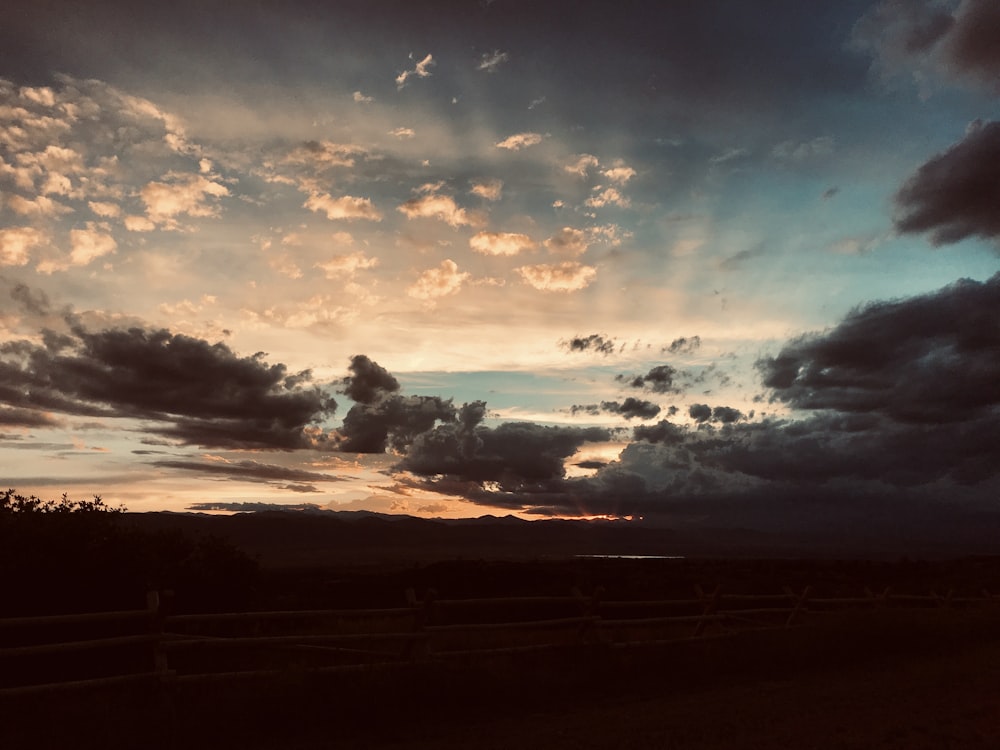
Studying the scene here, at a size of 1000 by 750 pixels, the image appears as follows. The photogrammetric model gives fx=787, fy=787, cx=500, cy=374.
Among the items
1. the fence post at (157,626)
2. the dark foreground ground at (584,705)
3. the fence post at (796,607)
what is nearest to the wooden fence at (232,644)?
the fence post at (157,626)

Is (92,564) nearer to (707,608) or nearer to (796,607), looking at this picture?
(707,608)

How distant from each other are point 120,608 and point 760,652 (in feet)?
40.6

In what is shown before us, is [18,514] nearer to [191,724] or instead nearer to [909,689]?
[191,724]

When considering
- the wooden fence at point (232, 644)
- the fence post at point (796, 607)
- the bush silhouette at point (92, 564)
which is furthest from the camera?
the fence post at point (796, 607)

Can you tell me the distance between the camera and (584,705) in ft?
37.9

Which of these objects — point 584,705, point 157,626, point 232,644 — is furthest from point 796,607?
point 157,626

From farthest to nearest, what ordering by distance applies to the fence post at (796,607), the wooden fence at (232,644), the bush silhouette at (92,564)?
the fence post at (796,607) → the bush silhouette at (92,564) → the wooden fence at (232,644)

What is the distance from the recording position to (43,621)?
8.87m

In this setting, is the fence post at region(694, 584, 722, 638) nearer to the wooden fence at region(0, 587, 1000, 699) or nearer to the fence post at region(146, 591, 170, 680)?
the wooden fence at region(0, 587, 1000, 699)

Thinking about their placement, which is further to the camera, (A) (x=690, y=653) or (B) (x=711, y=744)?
(A) (x=690, y=653)

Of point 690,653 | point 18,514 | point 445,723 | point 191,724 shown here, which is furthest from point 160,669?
point 690,653

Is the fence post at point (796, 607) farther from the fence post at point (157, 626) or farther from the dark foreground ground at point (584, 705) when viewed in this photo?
the fence post at point (157, 626)

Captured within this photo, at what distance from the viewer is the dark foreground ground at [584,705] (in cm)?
863

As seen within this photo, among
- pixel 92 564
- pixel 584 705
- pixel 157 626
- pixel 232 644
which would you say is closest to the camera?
pixel 157 626
